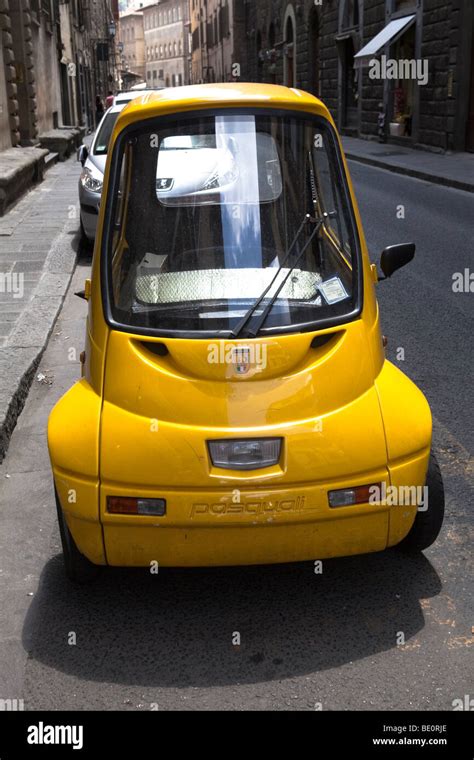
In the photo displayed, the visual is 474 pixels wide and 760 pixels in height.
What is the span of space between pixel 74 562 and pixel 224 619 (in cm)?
59

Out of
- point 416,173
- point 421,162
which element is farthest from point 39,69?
point 416,173

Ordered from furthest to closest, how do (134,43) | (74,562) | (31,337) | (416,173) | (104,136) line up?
(134,43) < (416,173) < (104,136) < (31,337) < (74,562)

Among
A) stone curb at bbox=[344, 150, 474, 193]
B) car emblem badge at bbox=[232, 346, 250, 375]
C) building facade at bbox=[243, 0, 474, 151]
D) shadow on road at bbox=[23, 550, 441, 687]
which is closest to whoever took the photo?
shadow on road at bbox=[23, 550, 441, 687]

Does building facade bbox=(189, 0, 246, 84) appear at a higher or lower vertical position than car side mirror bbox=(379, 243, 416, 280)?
higher

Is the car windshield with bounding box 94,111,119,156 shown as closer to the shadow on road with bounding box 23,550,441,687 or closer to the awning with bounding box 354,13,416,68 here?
the shadow on road with bounding box 23,550,441,687

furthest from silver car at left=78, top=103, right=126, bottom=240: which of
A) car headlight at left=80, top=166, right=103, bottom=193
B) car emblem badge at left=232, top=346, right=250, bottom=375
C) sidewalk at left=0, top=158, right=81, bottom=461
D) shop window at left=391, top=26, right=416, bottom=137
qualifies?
shop window at left=391, top=26, right=416, bottom=137

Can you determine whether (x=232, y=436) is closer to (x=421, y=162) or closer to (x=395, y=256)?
(x=395, y=256)

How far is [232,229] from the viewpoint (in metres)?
3.25

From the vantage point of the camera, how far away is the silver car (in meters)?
9.94

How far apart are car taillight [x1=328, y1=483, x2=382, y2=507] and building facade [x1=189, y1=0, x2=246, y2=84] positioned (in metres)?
46.5

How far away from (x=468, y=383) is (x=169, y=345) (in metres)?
2.95

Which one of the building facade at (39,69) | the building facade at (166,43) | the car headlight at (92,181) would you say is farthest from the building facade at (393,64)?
the building facade at (166,43)

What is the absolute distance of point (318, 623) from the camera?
3.13 metres

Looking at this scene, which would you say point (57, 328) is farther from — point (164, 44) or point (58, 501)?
point (164, 44)
